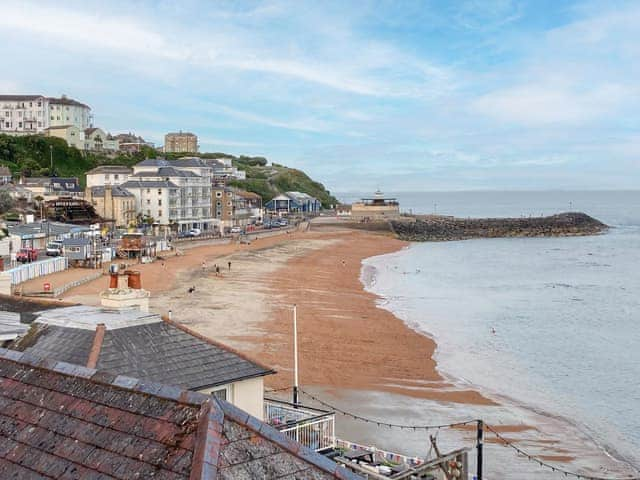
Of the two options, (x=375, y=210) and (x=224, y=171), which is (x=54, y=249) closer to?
(x=375, y=210)

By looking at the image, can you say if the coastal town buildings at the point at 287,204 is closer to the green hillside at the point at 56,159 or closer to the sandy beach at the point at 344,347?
the green hillside at the point at 56,159

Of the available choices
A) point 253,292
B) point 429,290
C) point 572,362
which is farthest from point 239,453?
point 429,290

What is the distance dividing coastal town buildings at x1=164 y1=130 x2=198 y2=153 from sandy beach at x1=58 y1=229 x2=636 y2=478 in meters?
105

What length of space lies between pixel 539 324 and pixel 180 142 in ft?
429

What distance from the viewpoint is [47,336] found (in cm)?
1228

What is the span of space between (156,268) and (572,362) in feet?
98.2

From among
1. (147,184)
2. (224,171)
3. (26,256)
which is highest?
(224,171)

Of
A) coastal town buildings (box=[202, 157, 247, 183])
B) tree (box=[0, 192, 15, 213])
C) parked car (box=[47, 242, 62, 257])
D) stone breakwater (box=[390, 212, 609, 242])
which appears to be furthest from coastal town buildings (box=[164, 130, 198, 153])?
parked car (box=[47, 242, 62, 257])

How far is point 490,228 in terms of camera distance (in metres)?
110

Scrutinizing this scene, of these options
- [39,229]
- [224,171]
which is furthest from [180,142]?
[39,229]

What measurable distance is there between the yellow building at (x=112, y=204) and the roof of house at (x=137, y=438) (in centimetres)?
7097

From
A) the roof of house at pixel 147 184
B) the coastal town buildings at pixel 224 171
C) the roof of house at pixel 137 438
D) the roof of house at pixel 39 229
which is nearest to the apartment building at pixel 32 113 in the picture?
the coastal town buildings at pixel 224 171

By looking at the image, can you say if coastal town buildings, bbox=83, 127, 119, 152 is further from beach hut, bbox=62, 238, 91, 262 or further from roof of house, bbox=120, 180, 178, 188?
beach hut, bbox=62, 238, 91, 262

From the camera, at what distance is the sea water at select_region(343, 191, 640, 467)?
2258cm
